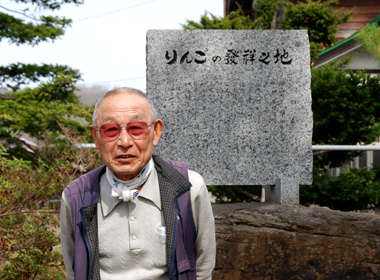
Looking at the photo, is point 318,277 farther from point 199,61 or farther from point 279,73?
point 199,61

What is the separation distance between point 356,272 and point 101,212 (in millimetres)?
2841

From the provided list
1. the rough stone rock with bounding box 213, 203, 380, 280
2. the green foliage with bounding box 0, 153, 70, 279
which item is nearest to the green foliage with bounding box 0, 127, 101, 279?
the green foliage with bounding box 0, 153, 70, 279

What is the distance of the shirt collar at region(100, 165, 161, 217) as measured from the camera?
5.60ft

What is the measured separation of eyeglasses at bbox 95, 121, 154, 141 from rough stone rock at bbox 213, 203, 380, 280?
2.16 m

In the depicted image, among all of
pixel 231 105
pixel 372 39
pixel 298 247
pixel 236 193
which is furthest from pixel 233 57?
pixel 372 39

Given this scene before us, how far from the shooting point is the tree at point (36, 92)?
7.05 meters

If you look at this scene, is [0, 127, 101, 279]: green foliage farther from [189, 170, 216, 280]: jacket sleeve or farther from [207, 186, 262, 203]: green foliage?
[207, 186, 262, 203]: green foliage

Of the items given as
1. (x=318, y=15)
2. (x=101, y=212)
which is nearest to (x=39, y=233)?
(x=101, y=212)

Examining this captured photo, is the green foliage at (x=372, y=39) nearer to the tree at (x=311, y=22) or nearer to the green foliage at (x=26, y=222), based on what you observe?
the tree at (x=311, y=22)

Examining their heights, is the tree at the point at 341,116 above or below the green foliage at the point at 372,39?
below

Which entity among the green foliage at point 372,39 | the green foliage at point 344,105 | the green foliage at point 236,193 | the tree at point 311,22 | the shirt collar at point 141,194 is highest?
the tree at point 311,22

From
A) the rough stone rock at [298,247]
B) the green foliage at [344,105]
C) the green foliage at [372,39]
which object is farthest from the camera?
the green foliage at [372,39]

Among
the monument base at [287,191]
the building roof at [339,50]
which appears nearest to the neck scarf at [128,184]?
the monument base at [287,191]

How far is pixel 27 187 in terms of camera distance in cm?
353
